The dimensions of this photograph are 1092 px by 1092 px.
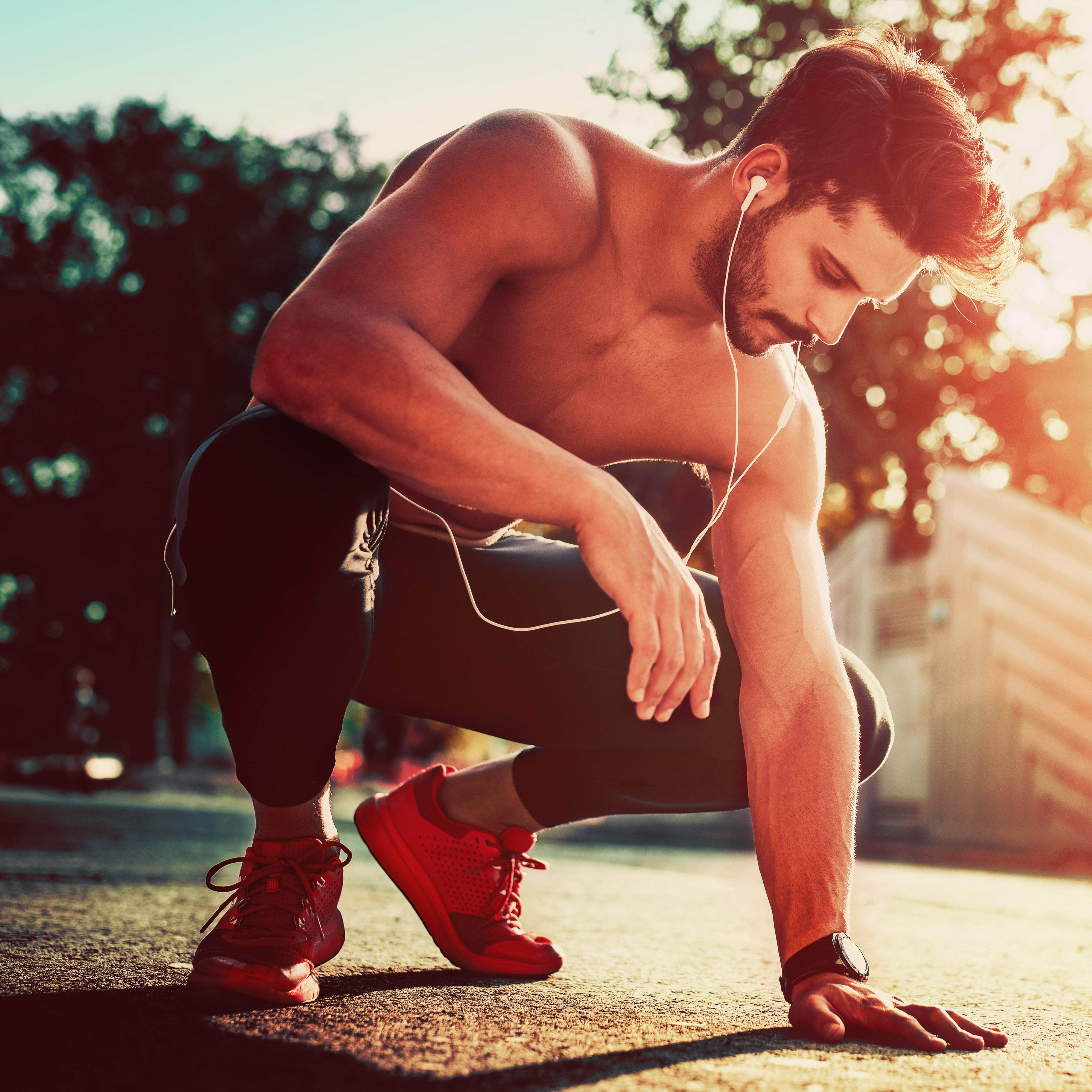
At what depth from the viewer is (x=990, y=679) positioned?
13047 millimetres

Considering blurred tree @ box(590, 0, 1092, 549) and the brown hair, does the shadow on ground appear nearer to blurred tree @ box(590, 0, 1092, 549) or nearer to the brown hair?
the brown hair

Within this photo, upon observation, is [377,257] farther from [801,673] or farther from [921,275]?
[921,275]

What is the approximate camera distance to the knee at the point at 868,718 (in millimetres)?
2162

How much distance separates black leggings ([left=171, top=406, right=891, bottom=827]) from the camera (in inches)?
68.3

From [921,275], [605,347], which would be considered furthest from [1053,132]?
[605,347]

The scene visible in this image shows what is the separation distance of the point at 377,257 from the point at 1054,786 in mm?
12151

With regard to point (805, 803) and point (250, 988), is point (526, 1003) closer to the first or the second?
point (250, 988)

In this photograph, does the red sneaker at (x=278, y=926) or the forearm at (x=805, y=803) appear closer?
the red sneaker at (x=278, y=926)

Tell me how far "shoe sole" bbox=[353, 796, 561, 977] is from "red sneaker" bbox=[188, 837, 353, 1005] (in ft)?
0.94

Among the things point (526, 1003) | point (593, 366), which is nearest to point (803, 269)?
point (593, 366)

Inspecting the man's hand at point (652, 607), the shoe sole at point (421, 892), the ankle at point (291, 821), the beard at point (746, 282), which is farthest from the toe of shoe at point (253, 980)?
the beard at point (746, 282)

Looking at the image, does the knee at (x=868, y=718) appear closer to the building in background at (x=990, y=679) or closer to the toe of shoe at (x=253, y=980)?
the toe of shoe at (x=253, y=980)

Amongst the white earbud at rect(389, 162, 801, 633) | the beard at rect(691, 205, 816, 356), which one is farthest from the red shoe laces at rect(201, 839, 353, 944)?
the beard at rect(691, 205, 816, 356)

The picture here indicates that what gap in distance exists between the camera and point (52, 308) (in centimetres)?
1928
